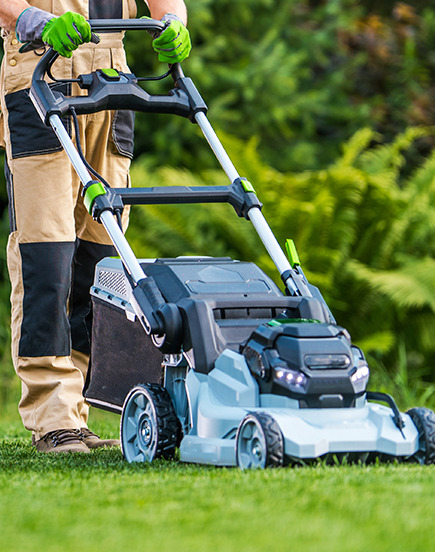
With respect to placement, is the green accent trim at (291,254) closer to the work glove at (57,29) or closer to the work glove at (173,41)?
the work glove at (173,41)

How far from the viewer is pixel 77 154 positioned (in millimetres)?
3117

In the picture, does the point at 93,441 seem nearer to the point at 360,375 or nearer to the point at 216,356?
the point at 216,356

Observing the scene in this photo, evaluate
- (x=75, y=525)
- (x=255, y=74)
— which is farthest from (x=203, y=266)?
(x=255, y=74)

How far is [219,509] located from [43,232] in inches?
63.1

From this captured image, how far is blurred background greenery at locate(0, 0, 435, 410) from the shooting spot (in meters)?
6.18

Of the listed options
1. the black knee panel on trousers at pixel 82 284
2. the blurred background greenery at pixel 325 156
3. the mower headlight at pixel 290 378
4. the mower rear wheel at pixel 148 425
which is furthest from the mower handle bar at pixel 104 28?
the blurred background greenery at pixel 325 156

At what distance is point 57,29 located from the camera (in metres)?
3.03

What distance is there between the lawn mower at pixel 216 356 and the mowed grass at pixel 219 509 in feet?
0.27

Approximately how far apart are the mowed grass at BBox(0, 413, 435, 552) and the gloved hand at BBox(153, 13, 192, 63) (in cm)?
146

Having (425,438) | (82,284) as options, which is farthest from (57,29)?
(425,438)

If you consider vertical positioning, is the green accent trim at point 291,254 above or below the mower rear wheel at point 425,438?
above

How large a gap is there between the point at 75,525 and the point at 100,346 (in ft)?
4.71

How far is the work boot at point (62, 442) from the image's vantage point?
3211mm

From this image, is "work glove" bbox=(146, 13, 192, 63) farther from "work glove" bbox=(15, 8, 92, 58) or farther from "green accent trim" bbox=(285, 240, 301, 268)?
"green accent trim" bbox=(285, 240, 301, 268)
